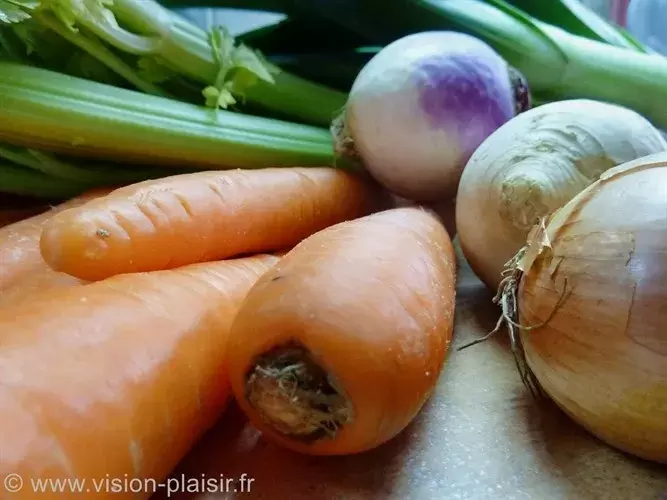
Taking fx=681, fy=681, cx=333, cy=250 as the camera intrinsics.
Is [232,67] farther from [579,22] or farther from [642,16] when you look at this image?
[642,16]

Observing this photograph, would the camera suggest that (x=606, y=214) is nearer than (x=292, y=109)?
Yes

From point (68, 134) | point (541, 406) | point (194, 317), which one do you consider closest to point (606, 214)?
point (541, 406)

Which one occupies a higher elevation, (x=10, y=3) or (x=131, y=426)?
(x=10, y=3)

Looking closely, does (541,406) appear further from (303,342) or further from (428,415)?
(303,342)

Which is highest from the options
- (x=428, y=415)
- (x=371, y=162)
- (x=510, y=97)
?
(x=510, y=97)

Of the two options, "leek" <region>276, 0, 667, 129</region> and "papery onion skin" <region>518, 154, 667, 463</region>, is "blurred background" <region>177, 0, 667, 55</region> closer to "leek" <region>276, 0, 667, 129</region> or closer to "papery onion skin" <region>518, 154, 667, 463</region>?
"leek" <region>276, 0, 667, 129</region>

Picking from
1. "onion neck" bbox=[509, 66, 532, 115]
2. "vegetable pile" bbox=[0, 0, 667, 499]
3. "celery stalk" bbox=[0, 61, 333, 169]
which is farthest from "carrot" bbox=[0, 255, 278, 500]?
"onion neck" bbox=[509, 66, 532, 115]

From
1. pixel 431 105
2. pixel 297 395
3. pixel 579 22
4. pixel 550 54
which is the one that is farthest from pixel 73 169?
pixel 579 22

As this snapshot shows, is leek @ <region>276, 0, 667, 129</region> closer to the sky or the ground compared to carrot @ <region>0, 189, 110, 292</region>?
closer to the sky

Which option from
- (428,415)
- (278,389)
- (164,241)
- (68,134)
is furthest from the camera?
(68,134)
